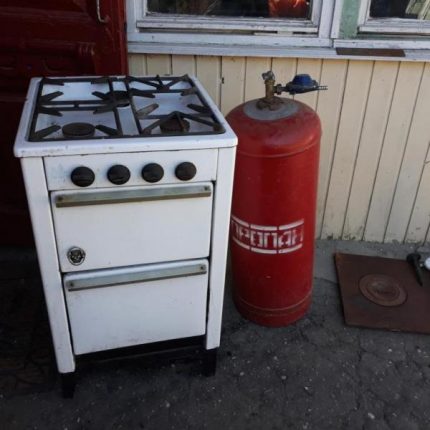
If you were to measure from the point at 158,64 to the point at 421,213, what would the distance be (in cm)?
192

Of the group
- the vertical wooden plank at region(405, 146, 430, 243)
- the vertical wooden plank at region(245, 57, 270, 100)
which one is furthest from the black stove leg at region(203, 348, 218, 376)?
the vertical wooden plank at region(405, 146, 430, 243)

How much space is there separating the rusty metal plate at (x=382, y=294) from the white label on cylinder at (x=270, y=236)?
0.63 meters

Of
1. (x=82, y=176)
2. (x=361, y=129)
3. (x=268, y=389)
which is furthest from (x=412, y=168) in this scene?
(x=82, y=176)

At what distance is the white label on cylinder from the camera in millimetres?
2396

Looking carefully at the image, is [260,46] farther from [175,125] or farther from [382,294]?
[382,294]

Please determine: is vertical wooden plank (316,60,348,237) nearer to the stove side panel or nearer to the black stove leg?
the black stove leg

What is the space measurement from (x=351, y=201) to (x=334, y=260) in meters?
0.40

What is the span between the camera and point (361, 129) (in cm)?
296

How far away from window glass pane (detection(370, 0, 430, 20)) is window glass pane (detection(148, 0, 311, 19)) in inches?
14.8

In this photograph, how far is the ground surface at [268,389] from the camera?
221cm

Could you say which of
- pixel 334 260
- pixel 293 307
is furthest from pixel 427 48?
pixel 293 307

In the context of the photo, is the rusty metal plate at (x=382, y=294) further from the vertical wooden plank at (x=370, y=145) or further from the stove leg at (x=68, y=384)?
the stove leg at (x=68, y=384)

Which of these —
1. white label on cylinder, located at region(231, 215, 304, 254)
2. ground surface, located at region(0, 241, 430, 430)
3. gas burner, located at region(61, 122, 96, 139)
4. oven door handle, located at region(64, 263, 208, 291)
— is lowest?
ground surface, located at region(0, 241, 430, 430)

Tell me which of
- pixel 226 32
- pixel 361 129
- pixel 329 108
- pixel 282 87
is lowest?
pixel 361 129
